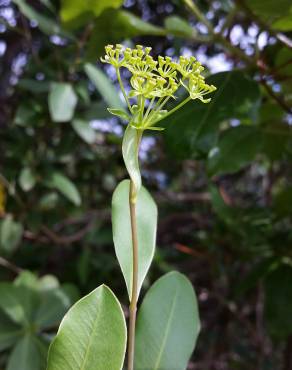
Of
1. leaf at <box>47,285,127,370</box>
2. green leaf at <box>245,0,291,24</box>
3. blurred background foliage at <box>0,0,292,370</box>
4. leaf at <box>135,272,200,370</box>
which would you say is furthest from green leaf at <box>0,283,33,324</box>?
green leaf at <box>245,0,291,24</box>

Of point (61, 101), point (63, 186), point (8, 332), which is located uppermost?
point (61, 101)

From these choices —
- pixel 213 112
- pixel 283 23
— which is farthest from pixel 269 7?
pixel 213 112

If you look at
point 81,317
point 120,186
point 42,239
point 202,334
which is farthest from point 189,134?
point 202,334

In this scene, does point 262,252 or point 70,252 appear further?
point 70,252

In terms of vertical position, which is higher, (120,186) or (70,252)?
(120,186)

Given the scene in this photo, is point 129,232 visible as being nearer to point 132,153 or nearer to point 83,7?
point 132,153

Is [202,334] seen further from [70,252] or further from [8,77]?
[8,77]

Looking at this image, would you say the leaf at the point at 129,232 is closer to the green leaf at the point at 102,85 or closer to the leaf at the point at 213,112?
the leaf at the point at 213,112
